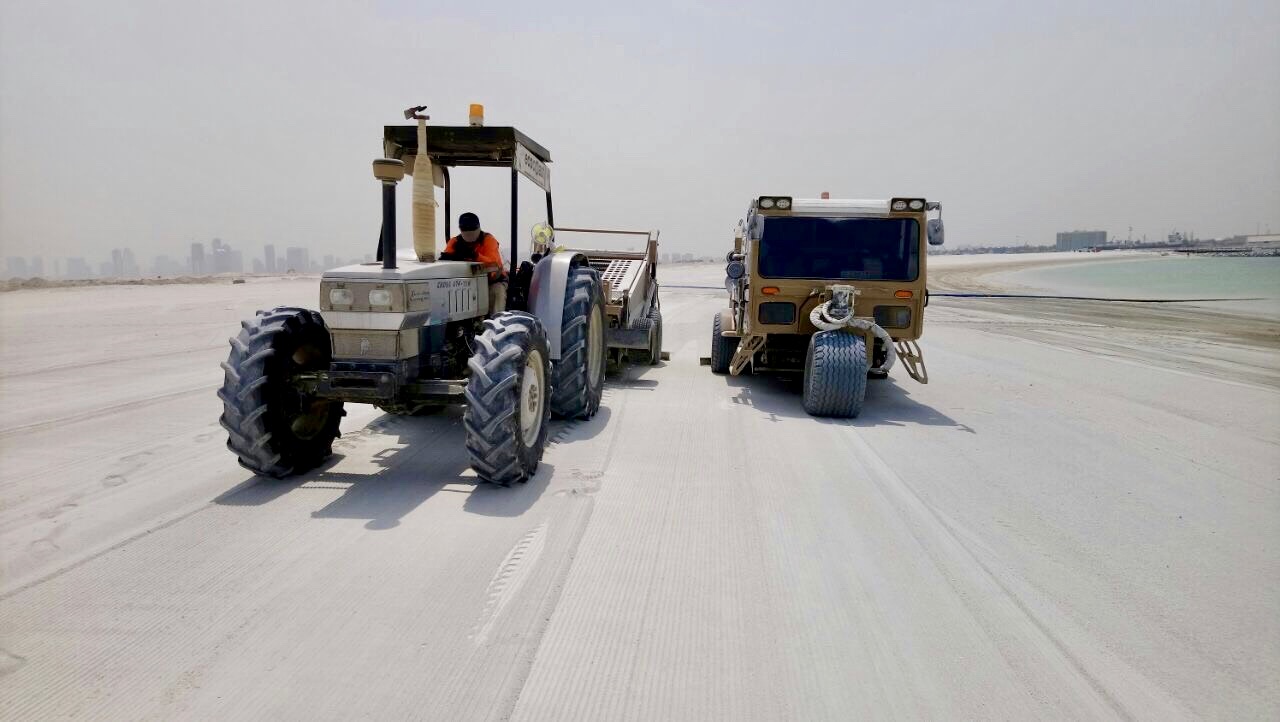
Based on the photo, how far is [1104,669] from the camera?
299 cm

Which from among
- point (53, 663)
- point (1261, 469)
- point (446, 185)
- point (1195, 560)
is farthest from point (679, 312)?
point (53, 663)

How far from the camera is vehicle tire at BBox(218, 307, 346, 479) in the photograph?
4.73m

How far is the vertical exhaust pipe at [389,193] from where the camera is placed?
468 centimetres

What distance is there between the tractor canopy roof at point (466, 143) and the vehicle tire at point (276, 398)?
5.96 feet

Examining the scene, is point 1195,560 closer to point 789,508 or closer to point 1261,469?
point 789,508

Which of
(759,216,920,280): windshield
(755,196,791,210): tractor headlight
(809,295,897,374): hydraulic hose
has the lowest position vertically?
(809,295,897,374): hydraulic hose

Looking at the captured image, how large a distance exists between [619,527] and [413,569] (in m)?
1.20

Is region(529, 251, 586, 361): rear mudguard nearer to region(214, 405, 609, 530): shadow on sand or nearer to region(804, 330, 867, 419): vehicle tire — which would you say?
region(214, 405, 609, 530): shadow on sand

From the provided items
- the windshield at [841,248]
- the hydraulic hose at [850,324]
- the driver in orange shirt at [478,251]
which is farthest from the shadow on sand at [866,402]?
the driver in orange shirt at [478,251]

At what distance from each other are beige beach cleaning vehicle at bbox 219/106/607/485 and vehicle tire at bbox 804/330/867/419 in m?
3.16

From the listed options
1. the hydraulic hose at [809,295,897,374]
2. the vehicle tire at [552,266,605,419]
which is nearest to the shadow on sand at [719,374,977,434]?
the hydraulic hose at [809,295,897,374]

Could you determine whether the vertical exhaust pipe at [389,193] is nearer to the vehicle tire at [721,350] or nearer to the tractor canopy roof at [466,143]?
the tractor canopy roof at [466,143]

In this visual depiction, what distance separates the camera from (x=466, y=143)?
20.7 feet

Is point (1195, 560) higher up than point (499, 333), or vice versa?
point (499, 333)
